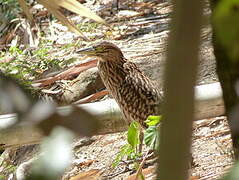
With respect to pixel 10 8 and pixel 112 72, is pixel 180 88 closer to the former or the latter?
pixel 112 72

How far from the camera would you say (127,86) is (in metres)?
5.22

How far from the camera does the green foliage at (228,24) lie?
0.61m

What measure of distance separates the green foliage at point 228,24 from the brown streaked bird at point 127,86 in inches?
151

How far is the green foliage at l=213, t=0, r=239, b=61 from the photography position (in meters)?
0.61

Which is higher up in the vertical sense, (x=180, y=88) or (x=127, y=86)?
(x=180, y=88)

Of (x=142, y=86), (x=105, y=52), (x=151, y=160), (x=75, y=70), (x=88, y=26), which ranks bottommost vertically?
(x=151, y=160)

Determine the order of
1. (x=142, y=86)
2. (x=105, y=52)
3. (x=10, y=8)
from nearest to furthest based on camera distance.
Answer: (x=142, y=86) < (x=105, y=52) < (x=10, y=8)

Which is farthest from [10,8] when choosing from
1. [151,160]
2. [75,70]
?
[151,160]

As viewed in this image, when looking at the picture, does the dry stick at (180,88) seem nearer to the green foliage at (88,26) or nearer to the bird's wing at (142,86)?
the bird's wing at (142,86)

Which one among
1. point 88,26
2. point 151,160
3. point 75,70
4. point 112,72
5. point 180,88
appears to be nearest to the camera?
point 180,88

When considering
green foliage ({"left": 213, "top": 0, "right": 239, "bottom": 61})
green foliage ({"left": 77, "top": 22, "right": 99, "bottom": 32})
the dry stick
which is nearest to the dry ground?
green foliage ({"left": 77, "top": 22, "right": 99, "bottom": 32})

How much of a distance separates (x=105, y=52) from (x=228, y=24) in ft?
17.0

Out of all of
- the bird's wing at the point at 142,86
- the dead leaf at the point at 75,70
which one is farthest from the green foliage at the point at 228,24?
the dead leaf at the point at 75,70

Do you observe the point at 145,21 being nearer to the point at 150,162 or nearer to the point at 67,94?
the point at 67,94
